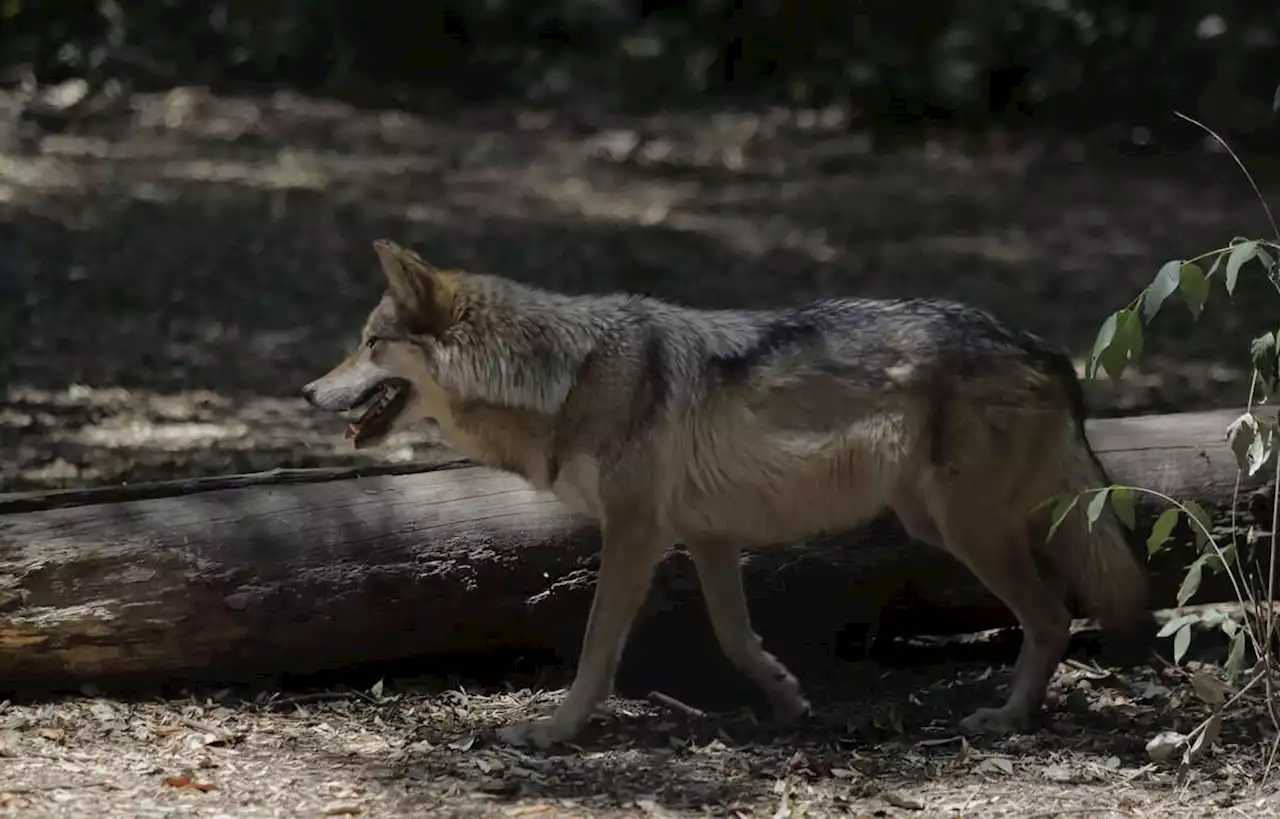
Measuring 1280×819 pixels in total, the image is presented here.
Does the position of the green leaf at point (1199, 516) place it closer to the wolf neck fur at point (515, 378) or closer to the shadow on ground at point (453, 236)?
the wolf neck fur at point (515, 378)

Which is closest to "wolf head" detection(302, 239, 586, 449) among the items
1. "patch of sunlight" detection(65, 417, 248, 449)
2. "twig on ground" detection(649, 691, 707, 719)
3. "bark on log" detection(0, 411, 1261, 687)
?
"bark on log" detection(0, 411, 1261, 687)

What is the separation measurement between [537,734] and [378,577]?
0.76m

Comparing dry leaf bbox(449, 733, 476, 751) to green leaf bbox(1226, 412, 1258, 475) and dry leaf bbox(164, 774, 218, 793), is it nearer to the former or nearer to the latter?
dry leaf bbox(164, 774, 218, 793)

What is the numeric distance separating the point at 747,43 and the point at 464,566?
1137 centimetres

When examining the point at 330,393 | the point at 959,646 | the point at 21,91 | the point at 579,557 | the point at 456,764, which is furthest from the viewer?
the point at 21,91

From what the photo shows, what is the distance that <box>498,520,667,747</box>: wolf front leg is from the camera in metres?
4.86

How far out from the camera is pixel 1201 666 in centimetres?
547

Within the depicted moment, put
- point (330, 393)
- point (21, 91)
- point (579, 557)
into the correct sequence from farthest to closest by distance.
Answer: point (21, 91) → point (579, 557) → point (330, 393)

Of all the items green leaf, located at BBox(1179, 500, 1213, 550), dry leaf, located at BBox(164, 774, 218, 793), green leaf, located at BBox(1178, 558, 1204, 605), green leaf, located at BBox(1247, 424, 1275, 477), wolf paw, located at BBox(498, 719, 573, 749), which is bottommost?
wolf paw, located at BBox(498, 719, 573, 749)

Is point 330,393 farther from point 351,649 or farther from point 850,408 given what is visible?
point 850,408

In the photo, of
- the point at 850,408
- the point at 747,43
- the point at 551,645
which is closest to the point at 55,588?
the point at 551,645

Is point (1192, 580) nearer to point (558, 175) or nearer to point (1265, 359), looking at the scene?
point (1265, 359)

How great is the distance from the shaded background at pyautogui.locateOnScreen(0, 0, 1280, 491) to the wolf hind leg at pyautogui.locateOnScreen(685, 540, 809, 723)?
2703mm

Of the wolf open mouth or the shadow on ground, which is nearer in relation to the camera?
the wolf open mouth
